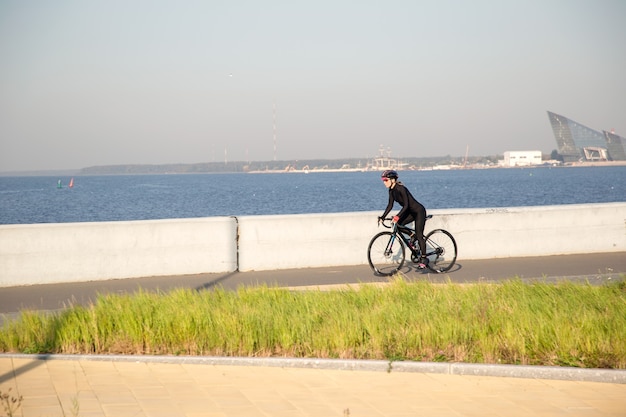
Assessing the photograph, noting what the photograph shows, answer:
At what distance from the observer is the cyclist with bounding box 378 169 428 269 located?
14391 mm

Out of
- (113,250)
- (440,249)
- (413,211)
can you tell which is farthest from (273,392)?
(440,249)

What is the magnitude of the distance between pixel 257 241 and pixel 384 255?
207 cm

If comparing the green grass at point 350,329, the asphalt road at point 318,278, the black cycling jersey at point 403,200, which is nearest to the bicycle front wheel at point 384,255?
the asphalt road at point 318,278

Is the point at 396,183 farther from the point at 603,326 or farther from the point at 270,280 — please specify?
the point at 603,326

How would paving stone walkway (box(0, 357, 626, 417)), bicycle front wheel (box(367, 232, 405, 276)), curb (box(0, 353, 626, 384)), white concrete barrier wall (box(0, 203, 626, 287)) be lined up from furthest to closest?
1. bicycle front wheel (box(367, 232, 405, 276))
2. white concrete barrier wall (box(0, 203, 626, 287))
3. curb (box(0, 353, 626, 384))
4. paving stone walkway (box(0, 357, 626, 417))

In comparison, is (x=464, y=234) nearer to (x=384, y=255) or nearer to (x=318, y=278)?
(x=384, y=255)

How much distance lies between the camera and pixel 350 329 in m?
8.46

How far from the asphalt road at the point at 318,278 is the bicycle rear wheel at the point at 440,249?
→ 0.18m

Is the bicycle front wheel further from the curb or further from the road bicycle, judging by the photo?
the curb

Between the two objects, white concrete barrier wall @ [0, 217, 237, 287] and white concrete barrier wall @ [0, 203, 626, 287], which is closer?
white concrete barrier wall @ [0, 217, 237, 287]

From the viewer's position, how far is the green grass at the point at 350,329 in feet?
26.5

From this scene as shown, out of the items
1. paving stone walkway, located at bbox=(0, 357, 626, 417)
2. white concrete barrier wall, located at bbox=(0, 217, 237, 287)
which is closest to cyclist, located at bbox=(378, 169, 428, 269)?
white concrete barrier wall, located at bbox=(0, 217, 237, 287)

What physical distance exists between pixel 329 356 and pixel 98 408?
2.34 m

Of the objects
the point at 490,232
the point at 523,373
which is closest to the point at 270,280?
the point at 490,232
